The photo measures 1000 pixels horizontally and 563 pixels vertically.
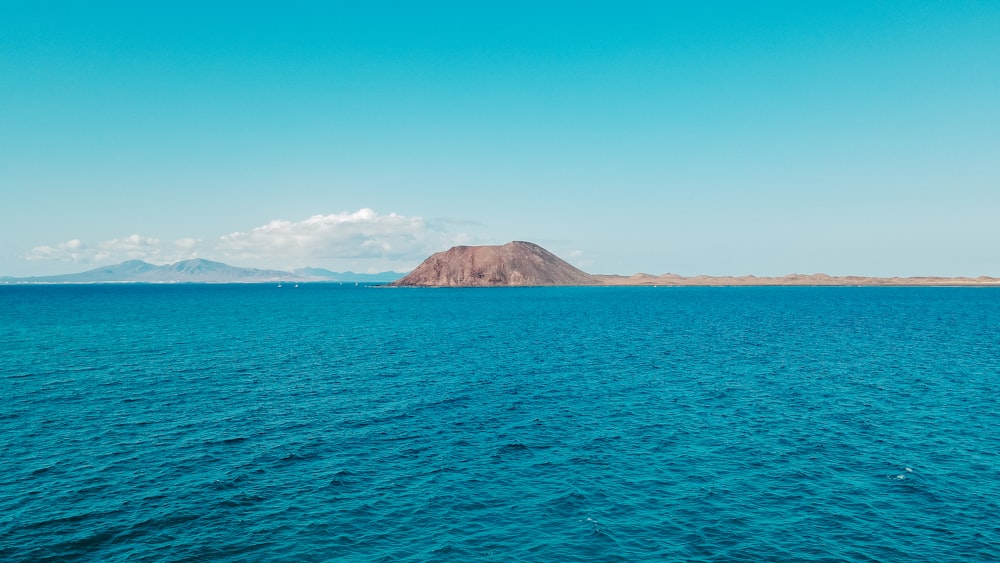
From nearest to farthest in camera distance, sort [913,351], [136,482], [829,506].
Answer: [829,506] < [136,482] < [913,351]

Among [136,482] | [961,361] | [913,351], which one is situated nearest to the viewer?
[136,482]

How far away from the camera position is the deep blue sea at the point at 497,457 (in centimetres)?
3262

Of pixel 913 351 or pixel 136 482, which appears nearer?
pixel 136 482

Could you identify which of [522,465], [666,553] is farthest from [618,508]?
[522,465]

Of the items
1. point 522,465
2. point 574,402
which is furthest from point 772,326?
point 522,465

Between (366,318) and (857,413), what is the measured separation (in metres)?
152

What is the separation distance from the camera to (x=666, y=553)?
31.3 meters

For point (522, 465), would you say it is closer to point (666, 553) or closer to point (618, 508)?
point (618, 508)

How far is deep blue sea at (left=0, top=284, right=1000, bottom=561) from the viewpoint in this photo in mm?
32625

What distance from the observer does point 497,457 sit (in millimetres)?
46375

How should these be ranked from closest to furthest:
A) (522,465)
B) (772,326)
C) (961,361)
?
(522,465), (961,361), (772,326)

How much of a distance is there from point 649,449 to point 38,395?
7224cm

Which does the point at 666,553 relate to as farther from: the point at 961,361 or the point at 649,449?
the point at 961,361

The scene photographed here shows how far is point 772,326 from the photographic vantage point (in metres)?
155
